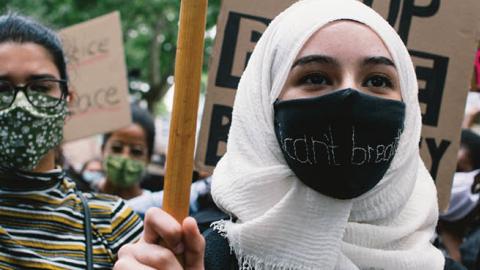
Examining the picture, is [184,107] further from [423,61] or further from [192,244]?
[423,61]

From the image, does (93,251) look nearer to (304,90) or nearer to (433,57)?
(304,90)

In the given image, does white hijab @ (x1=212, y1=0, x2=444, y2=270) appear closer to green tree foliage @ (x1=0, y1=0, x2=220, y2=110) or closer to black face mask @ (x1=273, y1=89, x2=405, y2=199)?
black face mask @ (x1=273, y1=89, x2=405, y2=199)

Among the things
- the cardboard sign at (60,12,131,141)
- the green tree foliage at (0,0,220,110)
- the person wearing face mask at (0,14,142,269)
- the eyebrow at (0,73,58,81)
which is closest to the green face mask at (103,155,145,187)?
the cardboard sign at (60,12,131,141)

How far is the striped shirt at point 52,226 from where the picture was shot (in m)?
2.01

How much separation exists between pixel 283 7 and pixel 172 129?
1283mm

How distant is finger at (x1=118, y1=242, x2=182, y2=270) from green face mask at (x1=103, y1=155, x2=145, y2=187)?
278 centimetres

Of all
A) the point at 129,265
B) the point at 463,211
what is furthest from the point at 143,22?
the point at 129,265

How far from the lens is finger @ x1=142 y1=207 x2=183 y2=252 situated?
1.22 meters

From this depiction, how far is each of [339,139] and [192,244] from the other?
513mm

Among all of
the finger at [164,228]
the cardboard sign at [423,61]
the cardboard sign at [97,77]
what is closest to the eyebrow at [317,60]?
the finger at [164,228]

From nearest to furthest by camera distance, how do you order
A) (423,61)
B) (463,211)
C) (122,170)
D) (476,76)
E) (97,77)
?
(423,61)
(476,76)
(463,211)
(97,77)
(122,170)

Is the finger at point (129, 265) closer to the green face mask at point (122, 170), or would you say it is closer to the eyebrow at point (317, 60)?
the eyebrow at point (317, 60)

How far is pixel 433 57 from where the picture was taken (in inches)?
91.7

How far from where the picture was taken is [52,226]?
2121 mm
